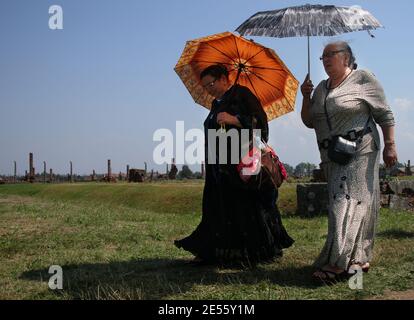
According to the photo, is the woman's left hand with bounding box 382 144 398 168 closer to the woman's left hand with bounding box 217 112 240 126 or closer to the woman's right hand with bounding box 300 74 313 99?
the woman's right hand with bounding box 300 74 313 99

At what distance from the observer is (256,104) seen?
5152 millimetres

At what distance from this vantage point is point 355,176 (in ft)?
15.1

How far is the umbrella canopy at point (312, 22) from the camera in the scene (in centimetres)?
459

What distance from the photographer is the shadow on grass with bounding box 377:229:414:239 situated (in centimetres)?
762

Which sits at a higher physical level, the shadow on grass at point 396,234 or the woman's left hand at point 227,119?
the woman's left hand at point 227,119

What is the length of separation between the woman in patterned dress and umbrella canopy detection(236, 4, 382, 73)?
0.24 metres

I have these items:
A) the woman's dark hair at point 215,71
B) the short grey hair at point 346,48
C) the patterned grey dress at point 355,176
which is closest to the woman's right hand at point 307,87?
the patterned grey dress at point 355,176

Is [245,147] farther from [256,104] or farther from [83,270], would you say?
[83,270]

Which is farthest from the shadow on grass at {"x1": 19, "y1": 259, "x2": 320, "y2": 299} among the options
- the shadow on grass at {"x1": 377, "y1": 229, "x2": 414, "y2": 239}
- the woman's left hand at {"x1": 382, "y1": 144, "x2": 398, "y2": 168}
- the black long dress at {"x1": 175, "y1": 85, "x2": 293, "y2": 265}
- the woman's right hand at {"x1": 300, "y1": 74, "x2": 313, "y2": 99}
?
the shadow on grass at {"x1": 377, "y1": 229, "x2": 414, "y2": 239}

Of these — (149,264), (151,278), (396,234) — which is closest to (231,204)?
(151,278)

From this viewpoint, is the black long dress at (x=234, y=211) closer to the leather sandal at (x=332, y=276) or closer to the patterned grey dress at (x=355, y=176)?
the patterned grey dress at (x=355, y=176)

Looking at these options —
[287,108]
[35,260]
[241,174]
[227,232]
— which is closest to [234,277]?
[227,232]

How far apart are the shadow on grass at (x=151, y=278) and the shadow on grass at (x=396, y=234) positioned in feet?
9.76

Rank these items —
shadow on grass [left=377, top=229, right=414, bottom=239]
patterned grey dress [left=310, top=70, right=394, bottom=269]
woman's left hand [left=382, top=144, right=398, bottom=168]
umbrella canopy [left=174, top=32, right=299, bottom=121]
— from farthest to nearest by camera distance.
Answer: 1. shadow on grass [left=377, top=229, right=414, bottom=239]
2. umbrella canopy [left=174, top=32, right=299, bottom=121]
3. woman's left hand [left=382, top=144, right=398, bottom=168]
4. patterned grey dress [left=310, top=70, right=394, bottom=269]
